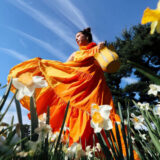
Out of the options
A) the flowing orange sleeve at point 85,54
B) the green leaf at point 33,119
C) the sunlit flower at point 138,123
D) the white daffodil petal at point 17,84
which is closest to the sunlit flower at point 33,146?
the green leaf at point 33,119

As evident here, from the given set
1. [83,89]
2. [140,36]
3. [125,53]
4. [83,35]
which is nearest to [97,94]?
[83,89]

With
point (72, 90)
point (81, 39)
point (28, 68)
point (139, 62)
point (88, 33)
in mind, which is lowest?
point (72, 90)

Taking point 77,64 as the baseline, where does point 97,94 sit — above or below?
below

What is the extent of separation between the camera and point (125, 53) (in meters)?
10.7

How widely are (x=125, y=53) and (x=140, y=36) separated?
61.8 inches

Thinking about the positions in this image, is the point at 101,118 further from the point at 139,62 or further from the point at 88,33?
the point at 139,62

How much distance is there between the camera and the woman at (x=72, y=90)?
1.64m

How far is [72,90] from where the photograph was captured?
1811 millimetres

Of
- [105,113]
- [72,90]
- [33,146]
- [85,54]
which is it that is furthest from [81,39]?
[33,146]

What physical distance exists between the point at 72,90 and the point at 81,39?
0.89 metres

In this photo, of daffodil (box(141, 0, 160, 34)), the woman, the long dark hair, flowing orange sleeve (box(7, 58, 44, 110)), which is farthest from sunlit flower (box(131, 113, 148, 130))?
the long dark hair

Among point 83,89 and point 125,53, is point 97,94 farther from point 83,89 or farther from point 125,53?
point 125,53

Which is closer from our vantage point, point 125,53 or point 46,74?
point 46,74

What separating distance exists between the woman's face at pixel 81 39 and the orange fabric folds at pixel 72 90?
11.3 inches
